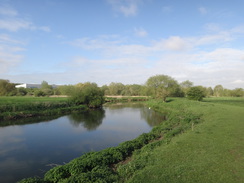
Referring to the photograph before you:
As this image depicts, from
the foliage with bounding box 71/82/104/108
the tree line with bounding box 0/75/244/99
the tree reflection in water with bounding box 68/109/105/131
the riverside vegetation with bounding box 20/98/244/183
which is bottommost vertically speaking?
the tree reflection in water with bounding box 68/109/105/131

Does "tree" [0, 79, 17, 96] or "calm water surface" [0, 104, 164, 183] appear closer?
"calm water surface" [0, 104, 164, 183]

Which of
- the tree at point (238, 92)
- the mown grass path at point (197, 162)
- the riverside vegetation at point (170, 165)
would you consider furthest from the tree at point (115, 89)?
the mown grass path at point (197, 162)

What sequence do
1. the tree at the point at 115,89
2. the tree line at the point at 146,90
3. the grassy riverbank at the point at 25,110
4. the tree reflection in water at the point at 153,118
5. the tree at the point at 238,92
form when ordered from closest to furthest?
the tree reflection in water at the point at 153,118 < the grassy riverbank at the point at 25,110 < the tree line at the point at 146,90 < the tree at the point at 238,92 < the tree at the point at 115,89

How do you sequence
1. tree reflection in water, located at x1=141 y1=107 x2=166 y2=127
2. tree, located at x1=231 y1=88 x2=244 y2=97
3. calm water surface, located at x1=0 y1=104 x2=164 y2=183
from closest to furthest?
1. calm water surface, located at x1=0 y1=104 x2=164 y2=183
2. tree reflection in water, located at x1=141 y1=107 x2=166 y2=127
3. tree, located at x1=231 y1=88 x2=244 y2=97

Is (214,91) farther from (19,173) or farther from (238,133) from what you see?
(19,173)

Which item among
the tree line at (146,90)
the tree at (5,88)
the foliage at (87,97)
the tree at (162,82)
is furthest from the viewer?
the tree at (162,82)

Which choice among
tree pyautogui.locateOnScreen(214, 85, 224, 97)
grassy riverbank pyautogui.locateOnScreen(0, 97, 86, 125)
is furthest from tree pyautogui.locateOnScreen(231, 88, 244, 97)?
grassy riverbank pyautogui.locateOnScreen(0, 97, 86, 125)

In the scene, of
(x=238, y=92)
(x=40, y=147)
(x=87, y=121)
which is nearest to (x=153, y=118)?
(x=87, y=121)

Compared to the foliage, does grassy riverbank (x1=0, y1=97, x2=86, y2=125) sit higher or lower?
lower

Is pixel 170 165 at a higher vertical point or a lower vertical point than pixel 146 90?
lower

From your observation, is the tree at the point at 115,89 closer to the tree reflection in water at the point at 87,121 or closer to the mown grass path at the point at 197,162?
the tree reflection in water at the point at 87,121

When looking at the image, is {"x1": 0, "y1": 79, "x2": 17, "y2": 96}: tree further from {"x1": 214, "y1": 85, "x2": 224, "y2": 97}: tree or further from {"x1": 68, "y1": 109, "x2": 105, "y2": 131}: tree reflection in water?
{"x1": 214, "y1": 85, "x2": 224, "y2": 97}: tree

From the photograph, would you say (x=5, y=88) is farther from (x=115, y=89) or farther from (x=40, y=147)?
(x=115, y=89)

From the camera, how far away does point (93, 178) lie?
21.0ft
